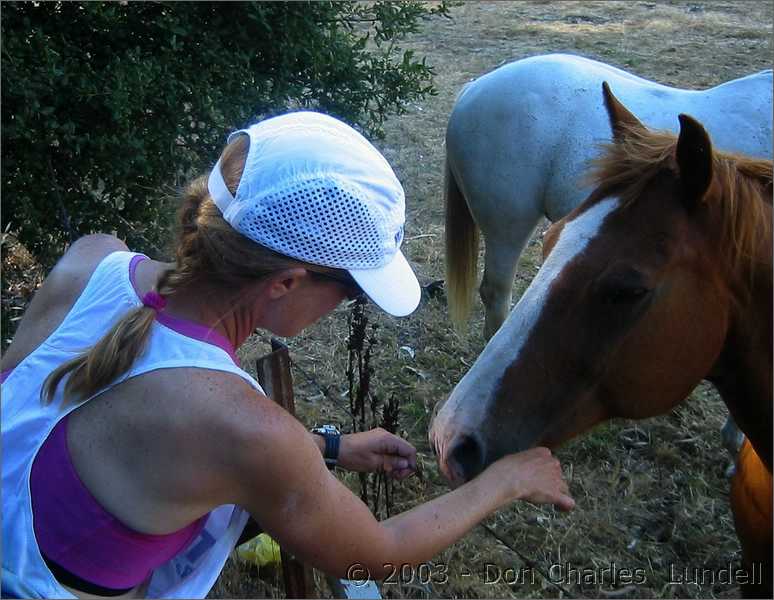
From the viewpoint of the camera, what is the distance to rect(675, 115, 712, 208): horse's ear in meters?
1.43

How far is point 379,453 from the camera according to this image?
70.0 inches

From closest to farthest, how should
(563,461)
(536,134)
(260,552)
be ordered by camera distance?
(260,552) → (563,461) → (536,134)

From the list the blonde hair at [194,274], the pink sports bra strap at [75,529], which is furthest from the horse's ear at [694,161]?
the pink sports bra strap at [75,529]

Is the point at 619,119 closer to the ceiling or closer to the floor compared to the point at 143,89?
closer to the ceiling

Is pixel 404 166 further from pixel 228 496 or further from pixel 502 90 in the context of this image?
pixel 228 496

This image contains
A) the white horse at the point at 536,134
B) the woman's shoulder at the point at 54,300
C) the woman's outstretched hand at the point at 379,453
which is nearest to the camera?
the woman's shoulder at the point at 54,300

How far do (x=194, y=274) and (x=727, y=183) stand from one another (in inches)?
41.8

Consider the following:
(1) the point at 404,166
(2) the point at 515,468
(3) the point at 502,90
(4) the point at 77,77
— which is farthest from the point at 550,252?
(1) the point at 404,166

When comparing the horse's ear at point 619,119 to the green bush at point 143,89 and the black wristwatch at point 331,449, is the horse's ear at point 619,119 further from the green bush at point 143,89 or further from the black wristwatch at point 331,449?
the green bush at point 143,89

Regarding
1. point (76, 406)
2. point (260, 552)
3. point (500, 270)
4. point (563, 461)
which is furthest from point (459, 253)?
point (76, 406)

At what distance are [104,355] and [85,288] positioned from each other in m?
0.39

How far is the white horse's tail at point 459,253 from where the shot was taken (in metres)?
3.96

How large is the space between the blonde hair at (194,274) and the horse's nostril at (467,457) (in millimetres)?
487

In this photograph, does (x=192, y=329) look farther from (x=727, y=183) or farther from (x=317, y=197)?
(x=727, y=183)
